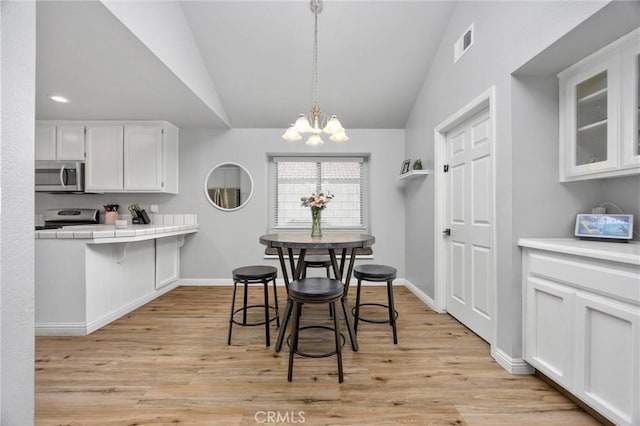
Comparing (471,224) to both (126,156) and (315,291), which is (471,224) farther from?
(126,156)

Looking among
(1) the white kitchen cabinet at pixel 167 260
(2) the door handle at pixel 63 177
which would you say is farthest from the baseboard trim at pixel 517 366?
(2) the door handle at pixel 63 177

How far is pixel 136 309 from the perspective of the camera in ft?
10.2

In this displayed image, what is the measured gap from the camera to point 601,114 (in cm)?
162

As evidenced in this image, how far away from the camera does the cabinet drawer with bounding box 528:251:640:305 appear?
1247 mm

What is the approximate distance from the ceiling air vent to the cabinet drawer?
1.80m

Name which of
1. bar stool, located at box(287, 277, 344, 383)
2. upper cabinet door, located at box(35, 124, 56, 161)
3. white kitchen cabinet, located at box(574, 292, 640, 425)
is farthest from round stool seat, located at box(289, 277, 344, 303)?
upper cabinet door, located at box(35, 124, 56, 161)

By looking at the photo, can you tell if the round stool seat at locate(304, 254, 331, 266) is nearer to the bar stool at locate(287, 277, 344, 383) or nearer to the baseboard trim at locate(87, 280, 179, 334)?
the bar stool at locate(287, 277, 344, 383)

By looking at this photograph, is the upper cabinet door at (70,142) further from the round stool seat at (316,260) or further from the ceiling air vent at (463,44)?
the ceiling air vent at (463,44)

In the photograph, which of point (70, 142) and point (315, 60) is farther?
point (70, 142)

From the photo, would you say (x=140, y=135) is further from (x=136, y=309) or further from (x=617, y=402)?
(x=617, y=402)

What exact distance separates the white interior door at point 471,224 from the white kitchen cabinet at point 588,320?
0.37 m

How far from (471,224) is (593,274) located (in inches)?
45.2

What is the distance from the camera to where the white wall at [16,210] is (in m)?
1.02

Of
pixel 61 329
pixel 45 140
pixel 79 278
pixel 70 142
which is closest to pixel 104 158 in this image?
pixel 70 142
